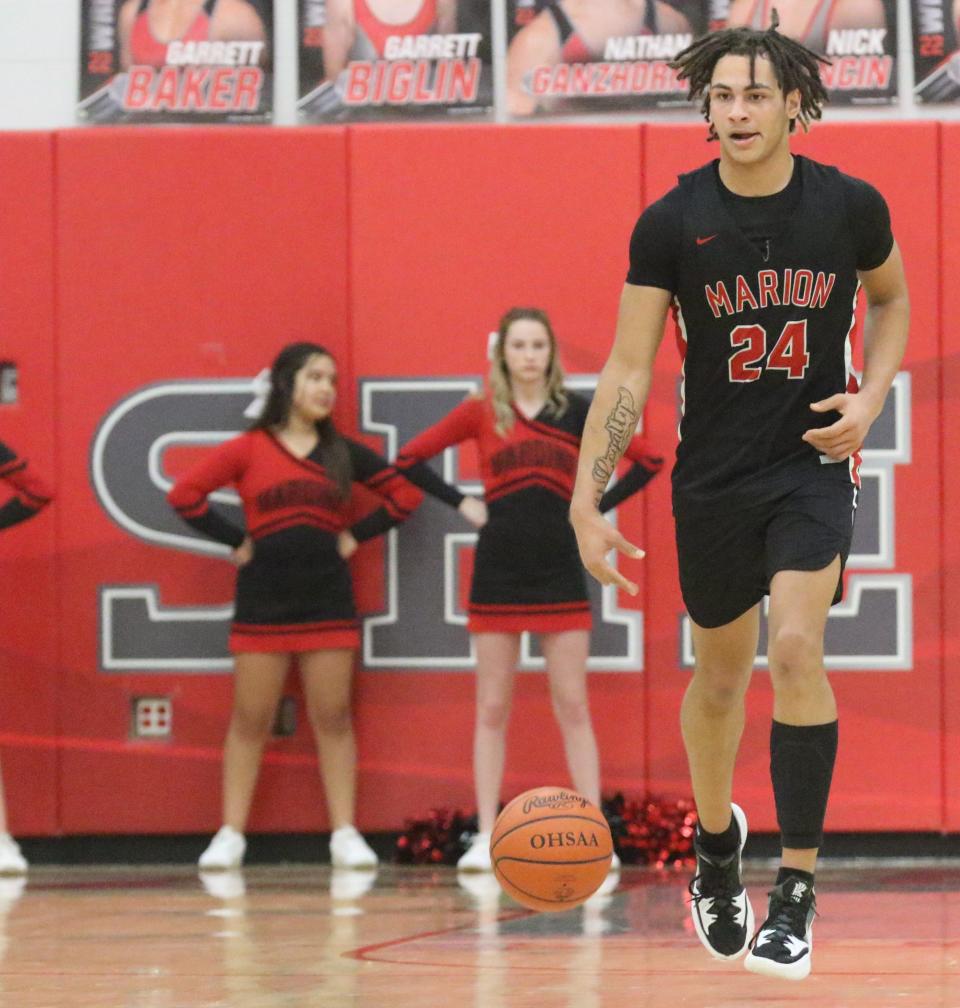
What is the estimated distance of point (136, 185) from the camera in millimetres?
7613

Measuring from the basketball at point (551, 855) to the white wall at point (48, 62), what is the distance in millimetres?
3795

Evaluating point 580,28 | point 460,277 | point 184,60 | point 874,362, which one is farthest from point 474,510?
point 874,362

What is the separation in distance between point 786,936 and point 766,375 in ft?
3.75

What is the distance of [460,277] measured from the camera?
7.57 meters

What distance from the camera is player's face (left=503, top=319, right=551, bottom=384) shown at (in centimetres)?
708

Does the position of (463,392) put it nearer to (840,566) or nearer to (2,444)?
(2,444)

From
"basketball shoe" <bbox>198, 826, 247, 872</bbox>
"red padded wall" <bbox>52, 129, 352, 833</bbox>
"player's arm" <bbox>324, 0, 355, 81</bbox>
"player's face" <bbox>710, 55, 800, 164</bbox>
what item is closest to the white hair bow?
"red padded wall" <bbox>52, 129, 352, 833</bbox>

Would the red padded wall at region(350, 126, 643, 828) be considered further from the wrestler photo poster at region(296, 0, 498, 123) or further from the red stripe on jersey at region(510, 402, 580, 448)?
the red stripe on jersey at region(510, 402, 580, 448)

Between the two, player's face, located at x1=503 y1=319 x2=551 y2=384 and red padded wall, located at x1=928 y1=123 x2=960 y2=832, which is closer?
player's face, located at x1=503 y1=319 x2=551 y2=384

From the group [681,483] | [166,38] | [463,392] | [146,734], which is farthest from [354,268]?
[681,483]

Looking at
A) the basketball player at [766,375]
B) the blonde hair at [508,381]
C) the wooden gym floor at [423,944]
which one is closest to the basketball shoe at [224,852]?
the wooden gym floor at [423,944]

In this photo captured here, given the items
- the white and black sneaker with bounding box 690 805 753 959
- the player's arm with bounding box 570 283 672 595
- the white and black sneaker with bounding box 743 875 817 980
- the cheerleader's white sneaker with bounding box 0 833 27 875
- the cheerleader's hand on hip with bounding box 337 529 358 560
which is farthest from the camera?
the cheerleader's hand on hip with bounding box 337 529 358 560

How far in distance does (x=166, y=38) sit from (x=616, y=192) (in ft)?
6.26

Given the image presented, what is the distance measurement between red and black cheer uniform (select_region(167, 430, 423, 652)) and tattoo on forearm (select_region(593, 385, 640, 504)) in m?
3.26
